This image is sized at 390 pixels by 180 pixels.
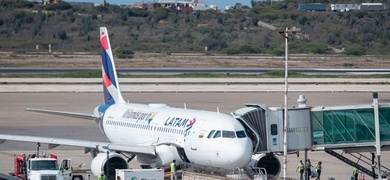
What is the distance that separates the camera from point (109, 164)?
41.8m

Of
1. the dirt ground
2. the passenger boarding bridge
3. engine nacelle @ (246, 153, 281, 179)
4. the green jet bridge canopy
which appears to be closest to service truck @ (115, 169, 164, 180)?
the passenger boarding bridge

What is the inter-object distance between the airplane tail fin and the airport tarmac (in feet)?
12.4

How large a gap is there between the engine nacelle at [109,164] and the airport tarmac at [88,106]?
19.9ft

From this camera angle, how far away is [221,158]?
38.5 m

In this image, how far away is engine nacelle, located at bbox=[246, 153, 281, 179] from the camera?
41625 millimetres

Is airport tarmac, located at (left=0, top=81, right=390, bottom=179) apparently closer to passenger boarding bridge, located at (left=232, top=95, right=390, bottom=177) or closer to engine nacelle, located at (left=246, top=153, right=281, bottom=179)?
engine nacelle, located at (left=246, top=153, right=281, bottom=179)

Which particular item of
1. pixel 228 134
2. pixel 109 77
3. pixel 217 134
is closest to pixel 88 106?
pixel 109 77

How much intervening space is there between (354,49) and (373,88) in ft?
304

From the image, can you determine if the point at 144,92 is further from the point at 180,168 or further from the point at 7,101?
the point at 180,168

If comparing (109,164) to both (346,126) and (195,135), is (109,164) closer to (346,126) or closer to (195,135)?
(195,135)

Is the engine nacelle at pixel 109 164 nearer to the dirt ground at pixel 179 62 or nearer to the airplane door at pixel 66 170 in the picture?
the airplane door at pixel 66 170

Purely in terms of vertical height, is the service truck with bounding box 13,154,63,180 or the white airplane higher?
the white airplane

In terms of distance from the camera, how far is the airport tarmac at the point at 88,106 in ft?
169

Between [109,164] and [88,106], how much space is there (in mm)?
39512
